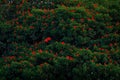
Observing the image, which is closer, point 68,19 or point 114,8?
point 68,19

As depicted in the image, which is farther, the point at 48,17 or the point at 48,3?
the point at 48,3

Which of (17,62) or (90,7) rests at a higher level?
(90,7)

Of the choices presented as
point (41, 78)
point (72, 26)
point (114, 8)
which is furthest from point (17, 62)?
point (114, 8)

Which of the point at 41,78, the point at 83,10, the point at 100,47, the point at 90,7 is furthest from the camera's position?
the point at 90,7

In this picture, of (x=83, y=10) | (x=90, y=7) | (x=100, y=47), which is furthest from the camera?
(x=90, y=7)

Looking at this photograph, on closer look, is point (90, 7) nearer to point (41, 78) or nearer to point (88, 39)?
point (88, 39)

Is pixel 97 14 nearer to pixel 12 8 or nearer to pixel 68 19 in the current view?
pixel 68 19

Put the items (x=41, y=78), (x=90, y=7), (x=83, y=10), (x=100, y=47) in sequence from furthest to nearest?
(x=90, y=7) → (x=83, y=10) → (x=100, y=47) → (x=41, y=78)

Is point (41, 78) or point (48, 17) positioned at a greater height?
point (48, 17)

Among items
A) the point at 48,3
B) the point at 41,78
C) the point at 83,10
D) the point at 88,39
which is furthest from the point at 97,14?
the point at 41,78
